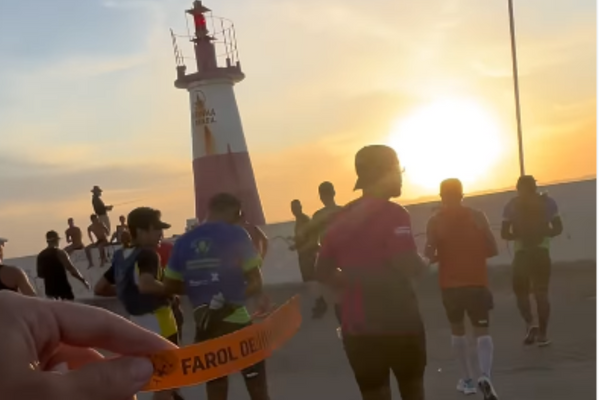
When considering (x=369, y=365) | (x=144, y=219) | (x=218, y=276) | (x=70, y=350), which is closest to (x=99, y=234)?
(x=144, y=219)

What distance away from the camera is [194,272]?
5.12 m

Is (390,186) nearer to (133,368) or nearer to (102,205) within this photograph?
(133,368)

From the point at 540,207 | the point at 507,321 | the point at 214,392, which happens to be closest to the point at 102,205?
the point at 507,321

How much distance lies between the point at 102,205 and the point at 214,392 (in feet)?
50.1

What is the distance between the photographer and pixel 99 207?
19.9 metres

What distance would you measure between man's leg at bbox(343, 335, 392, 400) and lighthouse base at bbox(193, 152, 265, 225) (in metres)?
19.4

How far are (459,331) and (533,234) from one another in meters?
2.18

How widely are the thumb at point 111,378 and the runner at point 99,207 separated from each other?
62.1 ft

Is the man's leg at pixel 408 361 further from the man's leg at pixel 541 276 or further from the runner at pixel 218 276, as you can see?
the man's leg at pixel 541 276

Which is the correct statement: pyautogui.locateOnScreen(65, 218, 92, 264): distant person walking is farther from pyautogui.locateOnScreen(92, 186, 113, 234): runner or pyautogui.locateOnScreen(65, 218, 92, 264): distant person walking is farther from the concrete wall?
the concrete wall

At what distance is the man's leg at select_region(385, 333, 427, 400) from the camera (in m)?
4.37

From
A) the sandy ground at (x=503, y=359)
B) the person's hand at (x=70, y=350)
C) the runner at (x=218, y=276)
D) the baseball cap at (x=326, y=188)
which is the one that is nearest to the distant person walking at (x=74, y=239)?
the sandy ground at (x=503, y=359)

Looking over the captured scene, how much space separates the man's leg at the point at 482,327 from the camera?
6.41m

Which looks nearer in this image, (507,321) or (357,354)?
(357,354)
